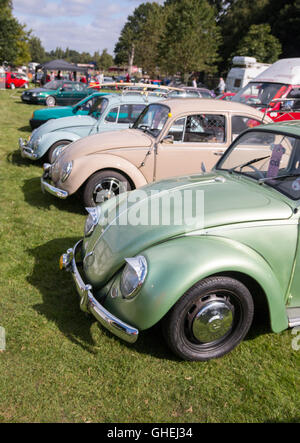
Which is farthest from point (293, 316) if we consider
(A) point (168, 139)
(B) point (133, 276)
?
(A) point (168, 139)

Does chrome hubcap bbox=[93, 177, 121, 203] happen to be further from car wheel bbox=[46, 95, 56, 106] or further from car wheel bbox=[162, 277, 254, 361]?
car wheel bbox=[46, 95, 56, 106]

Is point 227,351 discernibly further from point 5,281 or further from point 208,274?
point 5,281

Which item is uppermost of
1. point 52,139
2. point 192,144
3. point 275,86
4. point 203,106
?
point 275,86

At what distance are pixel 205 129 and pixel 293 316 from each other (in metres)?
3.62

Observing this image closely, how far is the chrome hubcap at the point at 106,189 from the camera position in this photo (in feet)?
18.6

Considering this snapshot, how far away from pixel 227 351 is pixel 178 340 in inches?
19.2

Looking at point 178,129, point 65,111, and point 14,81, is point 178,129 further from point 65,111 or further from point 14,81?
point 14,81

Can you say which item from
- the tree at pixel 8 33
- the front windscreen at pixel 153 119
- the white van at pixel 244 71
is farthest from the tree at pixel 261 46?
the front windscreen at pixel 153 119

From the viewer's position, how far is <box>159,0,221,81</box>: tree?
33.8 m

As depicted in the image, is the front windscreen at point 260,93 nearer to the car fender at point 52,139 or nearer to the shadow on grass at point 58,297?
the car fender at point 52,139

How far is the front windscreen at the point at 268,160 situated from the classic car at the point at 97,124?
14.2 ft

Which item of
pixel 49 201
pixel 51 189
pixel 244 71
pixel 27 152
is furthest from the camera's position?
pixel 244 71

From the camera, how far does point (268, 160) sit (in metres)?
3.58
